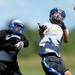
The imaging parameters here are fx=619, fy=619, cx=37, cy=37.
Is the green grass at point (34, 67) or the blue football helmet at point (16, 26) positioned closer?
the blue football helmet at point (16, 26)

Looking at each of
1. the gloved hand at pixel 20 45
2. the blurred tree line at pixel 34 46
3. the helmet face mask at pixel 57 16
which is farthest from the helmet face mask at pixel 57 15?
the blurred tree line at pixel 34 46

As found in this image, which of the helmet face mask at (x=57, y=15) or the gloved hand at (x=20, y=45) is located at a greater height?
the helmet face mask at (x=57, y=15)

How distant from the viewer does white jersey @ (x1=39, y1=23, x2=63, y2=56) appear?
37.6 ft

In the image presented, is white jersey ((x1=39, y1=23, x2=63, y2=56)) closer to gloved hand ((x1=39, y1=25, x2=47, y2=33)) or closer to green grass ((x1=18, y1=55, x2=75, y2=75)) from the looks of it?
gloved hand ((x1=39, y1=25, x2=47, y2=33))

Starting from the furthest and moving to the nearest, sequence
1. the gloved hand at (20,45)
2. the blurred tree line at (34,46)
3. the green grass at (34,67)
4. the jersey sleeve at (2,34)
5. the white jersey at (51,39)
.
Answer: the blurred tree line at (34,46) < the green grass at (34,67) < the gloved hand at (20,45) < the jersey sleeve at (2,34) < the white jersey at (51,39)

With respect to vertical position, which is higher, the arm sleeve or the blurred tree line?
the arm sleeve

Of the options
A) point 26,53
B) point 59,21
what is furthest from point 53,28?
point 26,53

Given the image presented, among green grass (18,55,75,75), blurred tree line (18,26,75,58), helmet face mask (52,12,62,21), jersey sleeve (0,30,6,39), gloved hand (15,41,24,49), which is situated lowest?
blurred tree line (18,26,75,58)

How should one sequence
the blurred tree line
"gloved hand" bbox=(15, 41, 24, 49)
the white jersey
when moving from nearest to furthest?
1. the white jersey
2. "gloved hand" bbox=(15, 41, 24, 49)
3. the blurred tree line

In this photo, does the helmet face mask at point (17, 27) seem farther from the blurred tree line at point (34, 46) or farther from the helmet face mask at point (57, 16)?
the blurred tree line at point (34, 46)

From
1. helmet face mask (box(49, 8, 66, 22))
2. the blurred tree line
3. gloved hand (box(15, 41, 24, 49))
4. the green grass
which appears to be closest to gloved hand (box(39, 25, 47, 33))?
helmet face mask (box(49, 8, 66, 22))

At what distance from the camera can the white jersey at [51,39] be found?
37.6 ft

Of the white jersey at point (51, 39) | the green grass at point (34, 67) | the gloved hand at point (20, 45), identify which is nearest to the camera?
the white jersey at point (51, 39)

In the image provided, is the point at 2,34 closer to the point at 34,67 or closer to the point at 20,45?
the point at 20,45
